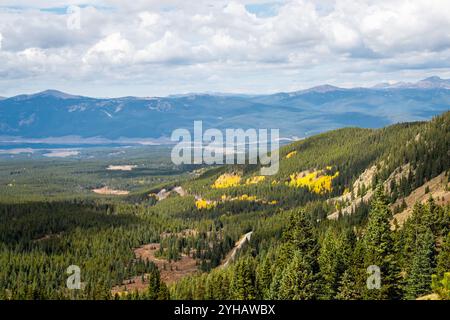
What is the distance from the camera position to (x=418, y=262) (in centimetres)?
8375

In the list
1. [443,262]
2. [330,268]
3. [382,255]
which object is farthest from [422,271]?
[330,268]

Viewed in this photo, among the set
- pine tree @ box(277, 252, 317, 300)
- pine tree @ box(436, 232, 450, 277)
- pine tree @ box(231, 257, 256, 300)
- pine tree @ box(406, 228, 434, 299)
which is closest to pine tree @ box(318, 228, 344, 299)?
pine tree @ box(277, 252, 317, 300)

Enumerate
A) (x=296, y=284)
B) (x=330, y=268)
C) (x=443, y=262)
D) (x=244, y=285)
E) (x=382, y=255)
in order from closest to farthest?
(x=443, y=262)
(x=382, y=255)
(x=296, y=284)
(x=330, y=268)
(x=244, y=285)

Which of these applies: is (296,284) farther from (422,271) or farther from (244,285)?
(422,271)

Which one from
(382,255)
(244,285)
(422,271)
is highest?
(382,255)

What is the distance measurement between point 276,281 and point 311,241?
421 inches

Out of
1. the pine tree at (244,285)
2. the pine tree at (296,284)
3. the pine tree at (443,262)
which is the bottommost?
the pine tree at (244,285)

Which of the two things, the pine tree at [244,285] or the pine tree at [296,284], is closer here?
the pine tree at [296,284]

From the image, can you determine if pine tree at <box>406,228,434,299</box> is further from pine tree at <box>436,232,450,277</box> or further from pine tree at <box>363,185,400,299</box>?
pine tree at <box>363,185,400,299</box>

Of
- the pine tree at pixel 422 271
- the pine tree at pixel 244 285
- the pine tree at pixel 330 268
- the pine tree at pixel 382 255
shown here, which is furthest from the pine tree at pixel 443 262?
the pine tree at pixel 244 285

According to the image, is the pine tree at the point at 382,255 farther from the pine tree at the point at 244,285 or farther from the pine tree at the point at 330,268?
the pine tree at the point at 244,285
